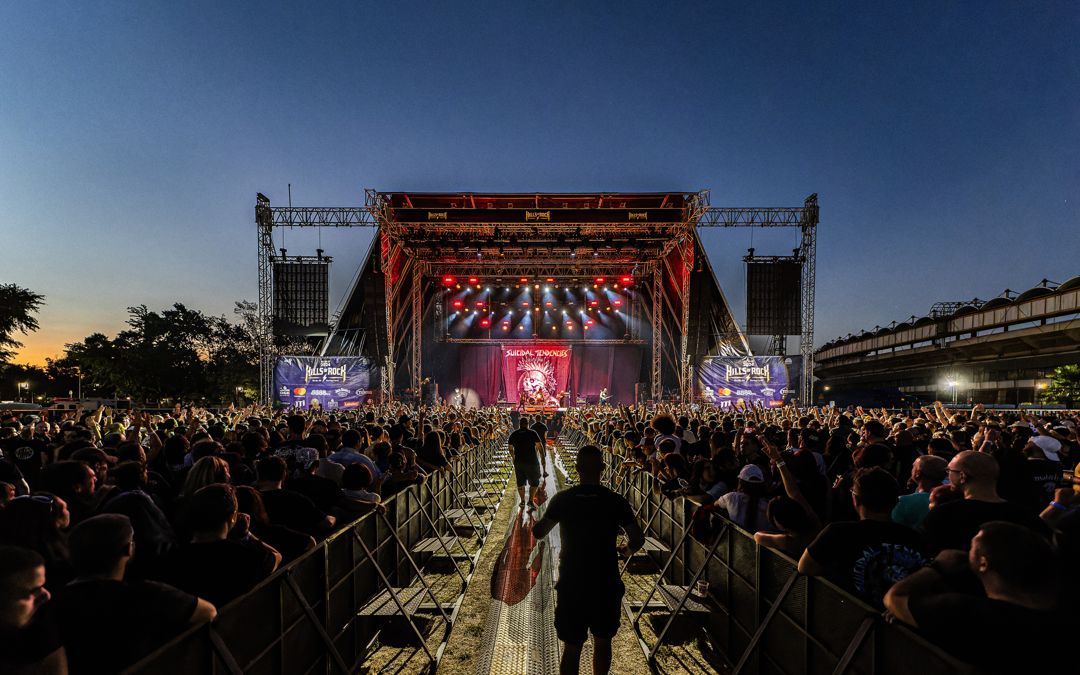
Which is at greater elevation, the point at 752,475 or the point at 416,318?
the point at 416,318

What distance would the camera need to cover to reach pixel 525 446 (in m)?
8.25

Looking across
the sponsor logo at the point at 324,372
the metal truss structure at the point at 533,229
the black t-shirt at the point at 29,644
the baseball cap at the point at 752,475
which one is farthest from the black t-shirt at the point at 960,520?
the sponsor logo at the point at 324,372

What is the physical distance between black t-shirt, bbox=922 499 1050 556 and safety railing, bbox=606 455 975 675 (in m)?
0.60

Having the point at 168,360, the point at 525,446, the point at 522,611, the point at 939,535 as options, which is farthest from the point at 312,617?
the point at 168,360

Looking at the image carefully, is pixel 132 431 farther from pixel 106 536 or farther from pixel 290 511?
pixel 106 536

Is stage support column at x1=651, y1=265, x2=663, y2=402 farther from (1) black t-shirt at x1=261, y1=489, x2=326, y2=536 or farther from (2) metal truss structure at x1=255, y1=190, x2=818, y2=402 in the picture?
(1) black t-shirt at x1=261, y1=489, x2=326, y2=536

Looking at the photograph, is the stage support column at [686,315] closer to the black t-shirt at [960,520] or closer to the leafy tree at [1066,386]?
the leafy tree at [1066,386]

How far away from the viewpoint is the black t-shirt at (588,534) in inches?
135

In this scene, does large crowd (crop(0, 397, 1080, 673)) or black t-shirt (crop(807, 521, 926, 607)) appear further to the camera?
black t-shirt (crop(807, 521, 926, 607))

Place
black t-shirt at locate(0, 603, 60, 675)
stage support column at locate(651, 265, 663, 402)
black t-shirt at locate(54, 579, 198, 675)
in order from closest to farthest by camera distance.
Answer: black t-shirt at locate(0, 603, 60, 675) < black t-shirt at locate(54, 579, 198, 675) < stage support column at locate(651, 265, 663, 402)

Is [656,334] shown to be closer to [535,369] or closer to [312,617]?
[535,369]

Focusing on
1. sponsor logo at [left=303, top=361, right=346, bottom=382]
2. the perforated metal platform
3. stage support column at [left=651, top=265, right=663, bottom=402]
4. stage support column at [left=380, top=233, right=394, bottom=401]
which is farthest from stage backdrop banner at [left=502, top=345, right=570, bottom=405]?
Result: the perforated metal platform

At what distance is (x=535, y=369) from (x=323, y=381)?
15.4 m

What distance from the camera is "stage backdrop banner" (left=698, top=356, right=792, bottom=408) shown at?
77.0 feet
